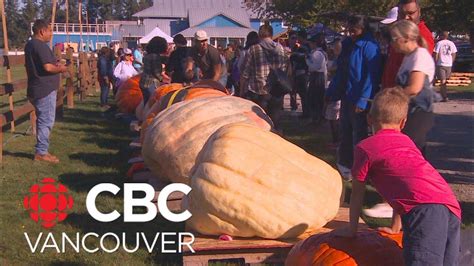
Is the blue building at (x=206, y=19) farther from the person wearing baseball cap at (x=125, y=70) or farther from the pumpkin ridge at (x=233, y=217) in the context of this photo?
the pumpkin ridge at (x=233, y=217)

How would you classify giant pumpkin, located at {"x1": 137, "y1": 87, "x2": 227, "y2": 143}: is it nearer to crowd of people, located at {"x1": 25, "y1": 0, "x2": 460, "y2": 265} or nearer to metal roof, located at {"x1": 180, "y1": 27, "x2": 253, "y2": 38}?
crowd of people, located at {"x1": 25, "y1": 0, "x2": 460, "y2": 265}

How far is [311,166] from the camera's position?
5.09m

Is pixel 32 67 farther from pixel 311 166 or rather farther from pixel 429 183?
pixel 429 183

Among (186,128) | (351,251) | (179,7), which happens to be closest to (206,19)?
(179,7)

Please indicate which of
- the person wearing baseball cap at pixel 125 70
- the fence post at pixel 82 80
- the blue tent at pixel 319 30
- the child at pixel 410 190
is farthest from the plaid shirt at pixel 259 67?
the fence post at pixel 82 80

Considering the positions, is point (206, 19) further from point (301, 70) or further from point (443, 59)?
point (301, 70)

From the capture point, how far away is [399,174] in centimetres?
369

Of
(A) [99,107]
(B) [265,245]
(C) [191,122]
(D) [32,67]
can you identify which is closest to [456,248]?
(B) [265,245]

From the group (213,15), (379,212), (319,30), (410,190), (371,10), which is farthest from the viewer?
(213,15)

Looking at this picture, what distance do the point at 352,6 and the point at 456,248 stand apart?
31.2 metres

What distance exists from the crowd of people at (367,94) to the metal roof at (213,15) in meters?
58.3

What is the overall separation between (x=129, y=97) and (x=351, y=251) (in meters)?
10.7

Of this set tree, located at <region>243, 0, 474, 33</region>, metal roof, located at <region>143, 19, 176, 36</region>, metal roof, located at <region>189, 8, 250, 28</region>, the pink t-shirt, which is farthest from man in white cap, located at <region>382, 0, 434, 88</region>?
metal roof, located at <region>143, 19, 176, 36</region>

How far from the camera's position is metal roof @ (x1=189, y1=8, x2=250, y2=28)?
238ft
